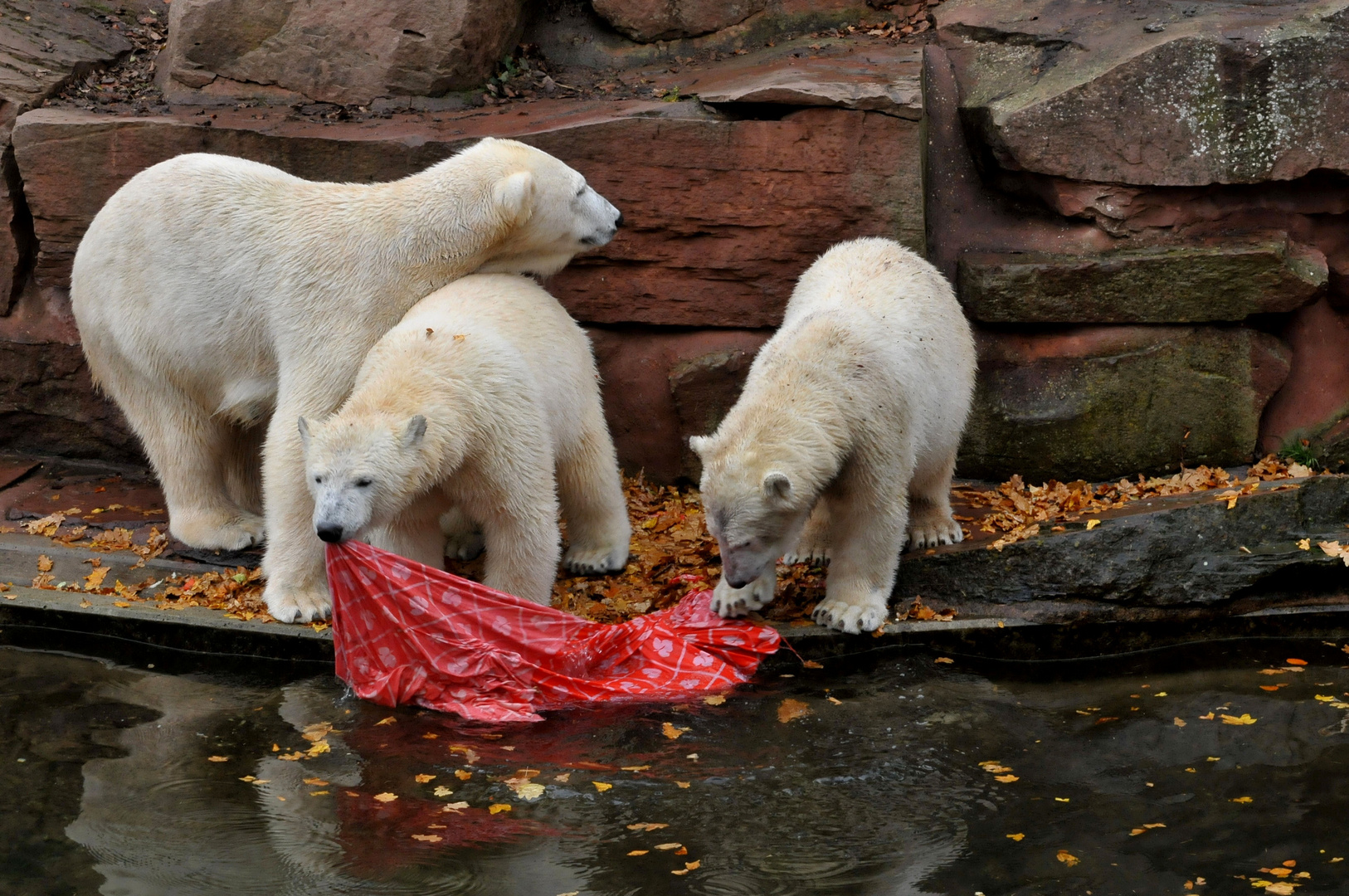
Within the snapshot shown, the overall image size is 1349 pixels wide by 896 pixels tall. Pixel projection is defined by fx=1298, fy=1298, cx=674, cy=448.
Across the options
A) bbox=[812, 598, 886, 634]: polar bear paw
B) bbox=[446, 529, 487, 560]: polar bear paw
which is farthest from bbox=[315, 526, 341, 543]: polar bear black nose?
bbox=[812, 598, 886, 634]: polar bear paw

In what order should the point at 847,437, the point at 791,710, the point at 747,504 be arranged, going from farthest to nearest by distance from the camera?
the point at 847,437
the point at 791,710
the point at 747,504

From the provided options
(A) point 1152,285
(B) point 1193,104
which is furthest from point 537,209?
(B) point 1193,104

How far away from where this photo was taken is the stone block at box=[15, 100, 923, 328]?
7.27 metres

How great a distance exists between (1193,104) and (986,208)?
4.11 ft

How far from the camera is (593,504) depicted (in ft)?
21.4

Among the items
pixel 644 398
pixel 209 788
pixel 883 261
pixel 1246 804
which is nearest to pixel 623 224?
pixel 644 398

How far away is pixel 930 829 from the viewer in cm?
427

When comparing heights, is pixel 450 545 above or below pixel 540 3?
below

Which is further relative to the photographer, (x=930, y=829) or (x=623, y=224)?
(x=623, y=224)

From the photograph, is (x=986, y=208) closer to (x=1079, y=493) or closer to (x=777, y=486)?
(x=1079, y=493)

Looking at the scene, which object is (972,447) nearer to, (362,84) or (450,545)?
(450,545)

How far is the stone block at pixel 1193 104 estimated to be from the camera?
711 centimetres

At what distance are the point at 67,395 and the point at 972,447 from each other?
5.47 m

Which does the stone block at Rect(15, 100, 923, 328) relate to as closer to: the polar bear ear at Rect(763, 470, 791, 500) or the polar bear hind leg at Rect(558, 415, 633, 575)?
the polar bear hind leg at Rect(558, 415, 633, 575)
